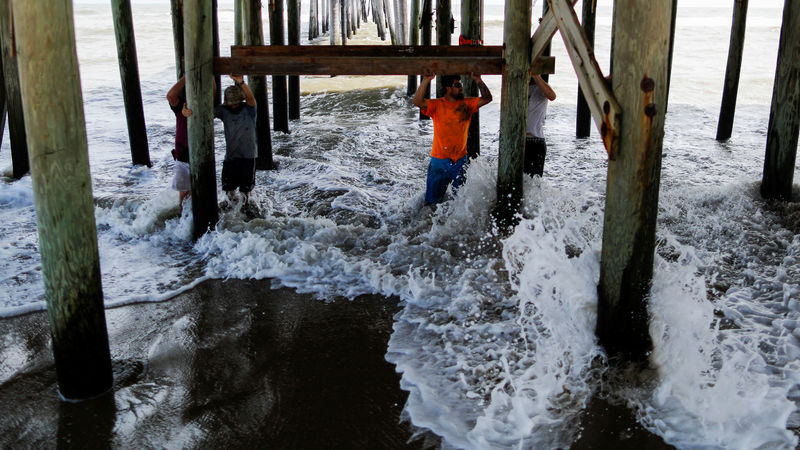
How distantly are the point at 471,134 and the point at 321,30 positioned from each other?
2326cm

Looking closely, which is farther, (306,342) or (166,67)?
(166,67)

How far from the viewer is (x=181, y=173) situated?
6.14 metres

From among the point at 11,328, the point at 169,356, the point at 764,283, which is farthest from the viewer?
the point at 764,283

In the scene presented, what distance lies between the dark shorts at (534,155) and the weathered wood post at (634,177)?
123 inches

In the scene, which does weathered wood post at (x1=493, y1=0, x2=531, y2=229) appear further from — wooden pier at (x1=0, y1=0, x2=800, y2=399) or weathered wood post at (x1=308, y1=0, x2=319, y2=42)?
weathered wood post at (x1=308, y1=0, x2=319, y2=42)

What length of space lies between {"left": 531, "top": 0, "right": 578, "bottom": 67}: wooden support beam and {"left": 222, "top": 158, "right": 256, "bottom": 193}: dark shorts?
2.67 metres

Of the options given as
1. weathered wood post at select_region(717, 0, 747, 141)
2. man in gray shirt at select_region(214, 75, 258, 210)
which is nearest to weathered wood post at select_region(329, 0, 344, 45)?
weathered wood post at select_region(717, 0, 747, 141)

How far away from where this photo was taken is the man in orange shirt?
5.96 metres

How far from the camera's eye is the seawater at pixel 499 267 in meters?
3.40

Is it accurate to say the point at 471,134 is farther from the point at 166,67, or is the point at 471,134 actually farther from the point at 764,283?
the point at 166,67

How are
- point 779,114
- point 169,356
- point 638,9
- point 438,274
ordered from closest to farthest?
point 638,9 < point 169,356 < point 438,274 < point 779,114

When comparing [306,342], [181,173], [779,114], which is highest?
[779,114]

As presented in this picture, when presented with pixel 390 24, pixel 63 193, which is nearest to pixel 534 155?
pixel 63 193

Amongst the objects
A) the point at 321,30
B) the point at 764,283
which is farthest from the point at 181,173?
the point at 321,30
